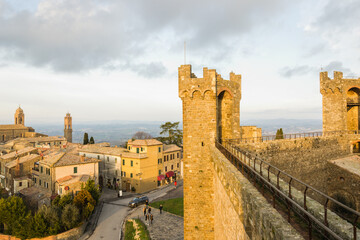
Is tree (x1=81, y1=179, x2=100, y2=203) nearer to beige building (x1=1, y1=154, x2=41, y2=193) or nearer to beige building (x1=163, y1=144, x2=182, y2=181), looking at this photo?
beige building (x1=163, y1=144, x2=182, y2=181)

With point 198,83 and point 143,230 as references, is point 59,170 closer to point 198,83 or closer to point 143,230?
point 143,230

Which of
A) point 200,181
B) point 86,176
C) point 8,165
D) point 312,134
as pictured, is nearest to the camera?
point 200,181

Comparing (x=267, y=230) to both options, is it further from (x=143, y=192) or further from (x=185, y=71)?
(x=143, y=192)

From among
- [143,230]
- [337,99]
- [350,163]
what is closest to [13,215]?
[143,230]

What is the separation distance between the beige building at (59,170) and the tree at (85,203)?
3531mm

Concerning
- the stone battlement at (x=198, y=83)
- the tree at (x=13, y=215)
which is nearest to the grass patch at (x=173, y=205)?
the tree at (x=13, y=215)

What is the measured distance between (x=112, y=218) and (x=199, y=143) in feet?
64.3

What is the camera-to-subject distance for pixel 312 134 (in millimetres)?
20109

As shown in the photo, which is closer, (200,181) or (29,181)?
(200,181)

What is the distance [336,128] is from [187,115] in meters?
19.9

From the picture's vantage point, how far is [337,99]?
2394cm

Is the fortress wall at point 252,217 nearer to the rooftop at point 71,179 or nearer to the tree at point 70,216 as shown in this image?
the tree at point 70,216

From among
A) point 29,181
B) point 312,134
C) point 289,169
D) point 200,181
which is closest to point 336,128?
point 312,134

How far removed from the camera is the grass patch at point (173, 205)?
2632 cm
